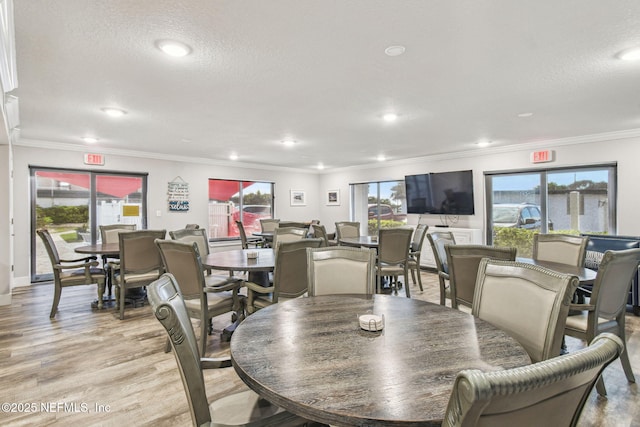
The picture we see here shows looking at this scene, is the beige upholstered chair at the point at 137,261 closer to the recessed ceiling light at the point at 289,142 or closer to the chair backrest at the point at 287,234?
the chair backrest at the point at 287,234

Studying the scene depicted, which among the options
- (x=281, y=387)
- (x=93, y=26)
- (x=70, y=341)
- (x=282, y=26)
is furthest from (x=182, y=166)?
(x=281, y=387)

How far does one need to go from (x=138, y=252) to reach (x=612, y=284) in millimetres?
4411

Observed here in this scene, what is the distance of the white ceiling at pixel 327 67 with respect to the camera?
73.6 inches

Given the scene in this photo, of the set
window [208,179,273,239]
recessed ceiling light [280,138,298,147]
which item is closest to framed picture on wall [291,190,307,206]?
window [208,179,273,239]

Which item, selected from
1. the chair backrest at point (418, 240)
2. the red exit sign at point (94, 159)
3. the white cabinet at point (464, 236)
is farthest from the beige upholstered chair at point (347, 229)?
the red exit sign at point (94, 159)

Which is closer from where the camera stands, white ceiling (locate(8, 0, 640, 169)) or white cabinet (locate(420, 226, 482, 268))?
white ceiling (locate(8, 0, 640, 169))

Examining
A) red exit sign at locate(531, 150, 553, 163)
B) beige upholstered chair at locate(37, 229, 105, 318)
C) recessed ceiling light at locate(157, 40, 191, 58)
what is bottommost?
beige upholstered chair at locate(37, 229, 105, 318)

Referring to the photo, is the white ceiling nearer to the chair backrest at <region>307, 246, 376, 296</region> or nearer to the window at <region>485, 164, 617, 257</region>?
the window at <region>485, 164, 617, 257</region>

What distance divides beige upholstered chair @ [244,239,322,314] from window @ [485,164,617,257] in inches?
186

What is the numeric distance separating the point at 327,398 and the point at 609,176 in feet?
19.8

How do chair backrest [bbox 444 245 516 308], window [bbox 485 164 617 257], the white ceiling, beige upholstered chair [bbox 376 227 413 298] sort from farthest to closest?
A: 1. window [bbox 485 164 617 257]
2. beige upholstered chair [bbox 376 227 413 298]
3. chair backrest [bbox 444 245 516 308]
4. the white ceiling

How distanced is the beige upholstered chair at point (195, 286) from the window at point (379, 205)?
18.1 feet

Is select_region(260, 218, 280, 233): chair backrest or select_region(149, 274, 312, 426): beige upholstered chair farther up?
select_region(260, 218, 280, 233): chair backrest

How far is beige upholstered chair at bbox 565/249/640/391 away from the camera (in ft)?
7.25
